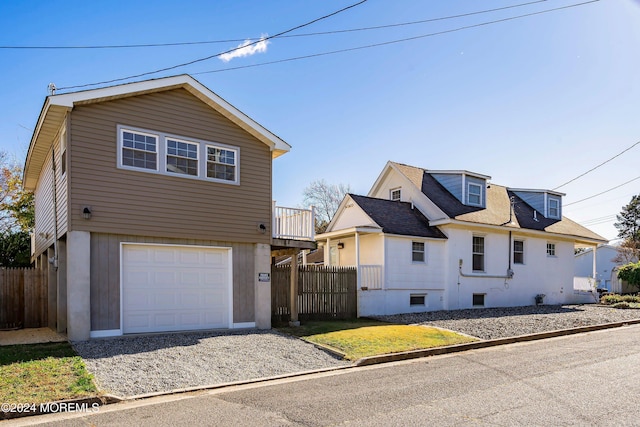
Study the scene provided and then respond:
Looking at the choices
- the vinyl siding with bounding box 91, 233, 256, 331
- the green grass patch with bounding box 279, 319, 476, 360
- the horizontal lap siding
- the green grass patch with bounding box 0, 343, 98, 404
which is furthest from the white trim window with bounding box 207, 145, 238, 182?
the green grass patch with bounding box 0, 343, 98, 404

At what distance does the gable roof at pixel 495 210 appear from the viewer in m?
Result: 20.1

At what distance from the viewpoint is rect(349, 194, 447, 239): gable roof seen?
1791 centimetres

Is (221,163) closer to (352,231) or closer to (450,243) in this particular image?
(352,231)

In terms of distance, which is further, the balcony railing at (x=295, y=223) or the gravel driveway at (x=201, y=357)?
the balcony railing at (x=295, y=223)

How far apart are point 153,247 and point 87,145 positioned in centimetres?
287

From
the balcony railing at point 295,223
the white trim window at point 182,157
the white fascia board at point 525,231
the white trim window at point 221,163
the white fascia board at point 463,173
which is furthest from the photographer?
the white fascia board at point 463,173

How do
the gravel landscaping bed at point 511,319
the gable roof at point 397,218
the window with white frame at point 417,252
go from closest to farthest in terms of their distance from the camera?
the gravel landscaping bed at point 511,319, the gable roof at point 397,218, the window with white frame at point 417,252

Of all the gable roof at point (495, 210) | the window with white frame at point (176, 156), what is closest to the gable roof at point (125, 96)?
the window with white frame at point (176, 156)

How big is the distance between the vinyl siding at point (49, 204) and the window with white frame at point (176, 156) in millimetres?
1582

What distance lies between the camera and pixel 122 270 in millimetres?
11500

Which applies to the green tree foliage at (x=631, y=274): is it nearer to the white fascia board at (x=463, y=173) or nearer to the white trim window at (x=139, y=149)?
the white fascia board at (x=463, y=173)

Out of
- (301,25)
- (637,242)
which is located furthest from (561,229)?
(637,242)

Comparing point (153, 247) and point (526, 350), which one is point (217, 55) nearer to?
point (153, 247)

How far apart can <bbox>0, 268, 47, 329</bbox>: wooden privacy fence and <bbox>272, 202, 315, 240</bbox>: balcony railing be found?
7.51m
